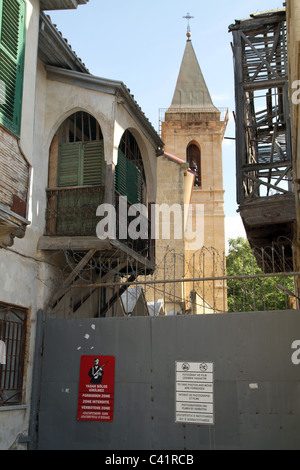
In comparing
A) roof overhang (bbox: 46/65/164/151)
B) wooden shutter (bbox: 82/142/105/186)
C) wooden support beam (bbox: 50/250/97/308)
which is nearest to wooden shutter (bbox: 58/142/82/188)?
wooden shutter (bbox: 82/142/105/186)

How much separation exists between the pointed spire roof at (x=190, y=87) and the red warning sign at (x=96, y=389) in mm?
33412

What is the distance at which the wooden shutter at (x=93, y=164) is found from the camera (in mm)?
9727

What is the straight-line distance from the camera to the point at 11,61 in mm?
7629

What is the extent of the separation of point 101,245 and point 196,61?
3875 centimetres

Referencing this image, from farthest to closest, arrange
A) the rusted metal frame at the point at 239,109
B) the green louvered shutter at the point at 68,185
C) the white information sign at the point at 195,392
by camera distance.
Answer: the rusted metal frame at the point at 239,109
the green louvered shutter at the point at 68,185
the white information sign at the point at 195,392

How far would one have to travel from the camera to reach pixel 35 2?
8.48 metres

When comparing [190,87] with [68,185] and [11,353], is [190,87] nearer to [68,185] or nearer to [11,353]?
[68,185]

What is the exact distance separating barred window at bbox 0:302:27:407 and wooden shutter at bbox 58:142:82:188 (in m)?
2.55

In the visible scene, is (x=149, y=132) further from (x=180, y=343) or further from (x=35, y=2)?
(x=180, y=343)

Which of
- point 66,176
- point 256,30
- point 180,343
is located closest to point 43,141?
point 66,176

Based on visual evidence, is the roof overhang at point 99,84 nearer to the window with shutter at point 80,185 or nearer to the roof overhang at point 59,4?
the window with shutter at point 80,185

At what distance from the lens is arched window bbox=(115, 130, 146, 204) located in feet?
33.9

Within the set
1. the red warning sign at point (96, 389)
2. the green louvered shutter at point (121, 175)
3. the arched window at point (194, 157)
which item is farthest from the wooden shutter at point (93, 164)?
the arched window at point (194, 157)

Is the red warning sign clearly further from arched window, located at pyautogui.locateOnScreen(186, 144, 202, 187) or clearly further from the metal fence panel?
arched window, located at pyautogui.locateOnScreen(186, 144, 202, 187)
